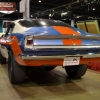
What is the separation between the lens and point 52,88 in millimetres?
3738

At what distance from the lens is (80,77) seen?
4633 mm

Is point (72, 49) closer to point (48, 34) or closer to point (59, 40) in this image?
point (59, 40)

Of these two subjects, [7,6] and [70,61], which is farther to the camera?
[7,6]

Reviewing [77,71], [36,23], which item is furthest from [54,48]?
[77,71]

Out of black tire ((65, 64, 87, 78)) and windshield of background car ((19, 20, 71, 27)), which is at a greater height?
windshield of background car ((19, 20, 71, 27))

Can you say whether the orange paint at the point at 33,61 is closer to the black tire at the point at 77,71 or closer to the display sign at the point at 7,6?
the black tire at the point at 77,71

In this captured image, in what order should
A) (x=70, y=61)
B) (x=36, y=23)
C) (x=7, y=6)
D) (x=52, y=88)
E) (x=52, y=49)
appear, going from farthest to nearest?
(x=7, y=6) → (x=36, y=23) → (x=52, y=88) → (x=70, y=61) → (x=52, y=49)

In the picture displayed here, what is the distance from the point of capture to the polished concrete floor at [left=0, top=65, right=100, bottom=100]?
3.25 m

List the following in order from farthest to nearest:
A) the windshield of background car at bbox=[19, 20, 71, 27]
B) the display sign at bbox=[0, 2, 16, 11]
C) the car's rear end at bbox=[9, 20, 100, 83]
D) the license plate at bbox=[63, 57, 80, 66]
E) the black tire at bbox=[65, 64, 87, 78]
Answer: the display sign at bbox=[0, 2, 16, 11], the black tire at bbox=[65, 64, 87, 78], the windshield of background car at bbox=[19, 20, 71, 27], the license plate at bbox=[63, 57, 80, 66], the car's rear end at bbox=[9, 20, 100, 83]

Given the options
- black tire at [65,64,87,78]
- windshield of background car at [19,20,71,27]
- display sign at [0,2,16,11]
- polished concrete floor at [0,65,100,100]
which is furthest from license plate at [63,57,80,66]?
display sign at [0,2,16,11]

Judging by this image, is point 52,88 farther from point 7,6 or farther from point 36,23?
point 7,6

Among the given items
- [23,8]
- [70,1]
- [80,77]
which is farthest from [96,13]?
[80,77]

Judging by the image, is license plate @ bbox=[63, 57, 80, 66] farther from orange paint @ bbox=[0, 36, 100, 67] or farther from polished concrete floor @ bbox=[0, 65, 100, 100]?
polished concrete floor @ bbox=[0, 65, 100, 100]

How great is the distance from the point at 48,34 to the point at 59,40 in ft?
0.74
